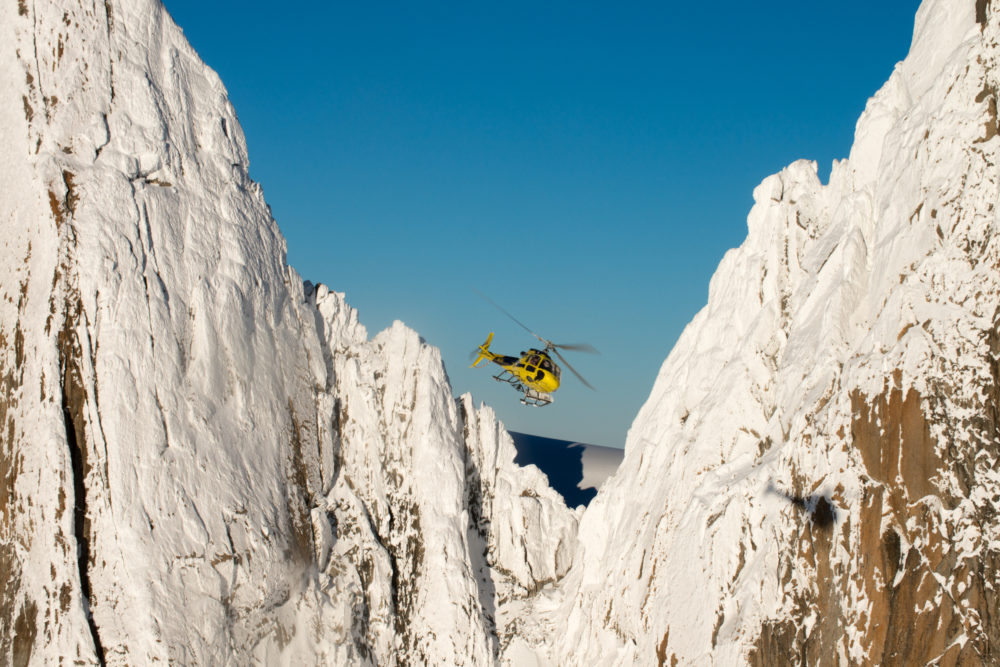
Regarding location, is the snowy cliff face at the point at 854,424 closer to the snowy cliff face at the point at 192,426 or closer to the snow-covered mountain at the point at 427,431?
the snow-covered mountain at the point at 427,431

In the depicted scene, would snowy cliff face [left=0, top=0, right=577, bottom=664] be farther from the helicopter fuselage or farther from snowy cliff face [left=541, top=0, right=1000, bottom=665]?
snowy cliff face [left=541, top=0, right=1000, bottom=665]

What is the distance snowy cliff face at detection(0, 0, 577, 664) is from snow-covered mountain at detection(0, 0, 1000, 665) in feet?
0.31

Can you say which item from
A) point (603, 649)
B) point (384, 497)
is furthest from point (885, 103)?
point (384, 497)

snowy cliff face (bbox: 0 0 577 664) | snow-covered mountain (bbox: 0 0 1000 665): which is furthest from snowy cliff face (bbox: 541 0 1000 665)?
snowy cliff face (bbox: 0 0 577 664)

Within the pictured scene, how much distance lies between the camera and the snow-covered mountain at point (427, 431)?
66.7ft

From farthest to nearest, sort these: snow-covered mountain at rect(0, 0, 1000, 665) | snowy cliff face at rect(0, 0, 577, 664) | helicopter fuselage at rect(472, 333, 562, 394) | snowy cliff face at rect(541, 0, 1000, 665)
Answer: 1. helicopter fuselage at rect(472, 333, 562, 394)
2. snowy cliff face at rect(0, 0, 577, 664)
3. snow-covered mountain at rect(0, 0, 1000, 665)
4. snowy cliff face at rect(541, 0, 1000, 665)

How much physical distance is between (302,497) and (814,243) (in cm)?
1782

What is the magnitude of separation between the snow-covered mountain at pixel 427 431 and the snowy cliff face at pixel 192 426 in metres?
0.09

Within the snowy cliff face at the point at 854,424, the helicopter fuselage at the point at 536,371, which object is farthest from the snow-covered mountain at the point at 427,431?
the helicopter fuselage at the point at 536,371

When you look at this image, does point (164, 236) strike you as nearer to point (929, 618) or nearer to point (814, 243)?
point (814, 243)

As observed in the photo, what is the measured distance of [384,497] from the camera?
32.3m

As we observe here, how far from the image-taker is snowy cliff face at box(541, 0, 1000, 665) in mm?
19500

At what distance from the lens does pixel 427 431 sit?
108 ft

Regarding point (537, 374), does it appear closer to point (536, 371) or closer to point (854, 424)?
point (536, 371)
